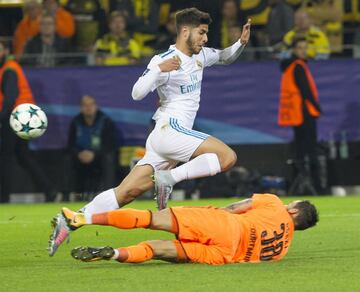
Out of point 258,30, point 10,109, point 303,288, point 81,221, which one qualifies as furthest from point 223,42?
point 303,288

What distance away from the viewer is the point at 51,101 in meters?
19.0

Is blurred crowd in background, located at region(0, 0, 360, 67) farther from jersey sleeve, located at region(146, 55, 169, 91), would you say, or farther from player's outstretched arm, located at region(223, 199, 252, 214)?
player's outstretched arm, located at region(223, 199, 252, 214)

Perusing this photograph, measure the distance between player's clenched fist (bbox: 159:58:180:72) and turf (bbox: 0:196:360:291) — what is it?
1.86 m

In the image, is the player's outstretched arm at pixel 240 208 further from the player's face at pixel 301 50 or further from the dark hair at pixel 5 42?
the dark hair at pixel 5 42

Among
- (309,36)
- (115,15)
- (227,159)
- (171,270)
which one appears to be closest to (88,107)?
(115,15)

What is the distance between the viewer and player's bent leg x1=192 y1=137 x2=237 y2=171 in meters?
10.7

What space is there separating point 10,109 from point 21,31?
220cm

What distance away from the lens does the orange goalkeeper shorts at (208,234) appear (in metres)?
9.20

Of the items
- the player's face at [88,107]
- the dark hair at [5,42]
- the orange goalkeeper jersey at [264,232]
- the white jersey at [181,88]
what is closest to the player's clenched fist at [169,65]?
the white jersey at [181,88]

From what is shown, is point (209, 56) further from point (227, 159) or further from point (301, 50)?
point (301, 50)

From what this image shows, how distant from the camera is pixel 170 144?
10945mm

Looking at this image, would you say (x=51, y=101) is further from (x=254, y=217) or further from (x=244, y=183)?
(x=254, y=217)

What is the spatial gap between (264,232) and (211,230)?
0.44m

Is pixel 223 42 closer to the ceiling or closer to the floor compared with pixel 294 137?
closer to the ceiling
